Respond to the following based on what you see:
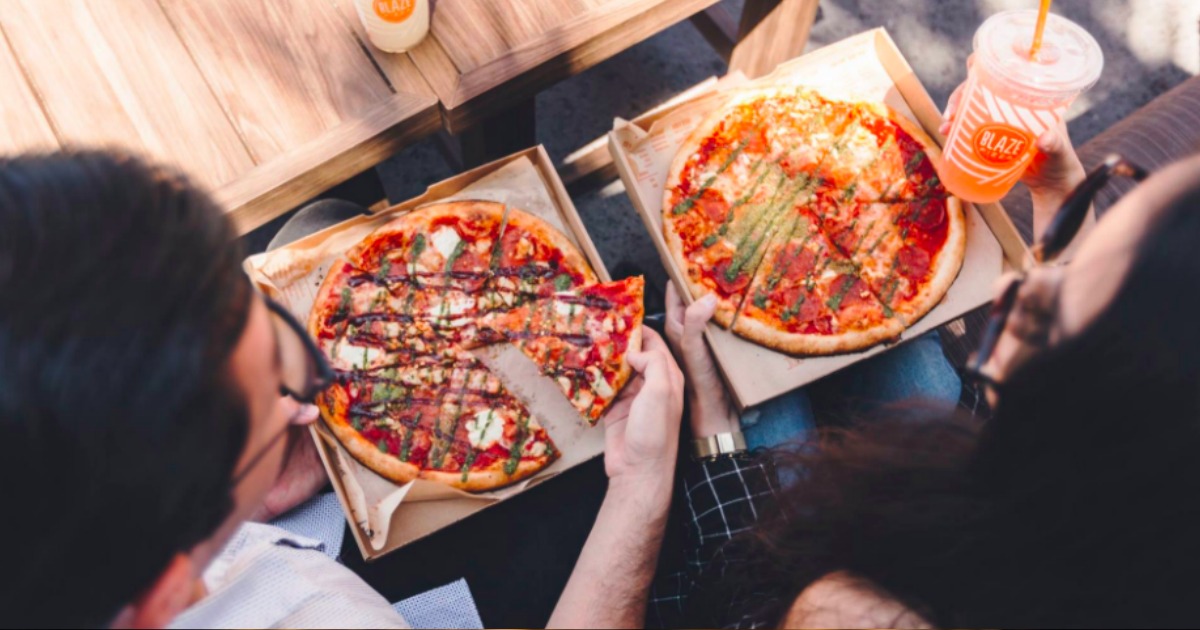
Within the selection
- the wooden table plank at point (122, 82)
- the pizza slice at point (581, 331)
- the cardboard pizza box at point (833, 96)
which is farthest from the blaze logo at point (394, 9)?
the pizza slice at point (581, 331)

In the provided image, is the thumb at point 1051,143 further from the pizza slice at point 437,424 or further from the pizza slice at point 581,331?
the pizza slice at point 437,424

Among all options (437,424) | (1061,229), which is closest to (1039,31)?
(1061,229)

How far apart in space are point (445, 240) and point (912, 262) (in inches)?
55.5

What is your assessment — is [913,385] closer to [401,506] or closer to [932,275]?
[932,275]

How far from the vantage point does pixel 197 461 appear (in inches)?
38.3

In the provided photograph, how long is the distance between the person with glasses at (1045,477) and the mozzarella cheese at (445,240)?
1.16 meters

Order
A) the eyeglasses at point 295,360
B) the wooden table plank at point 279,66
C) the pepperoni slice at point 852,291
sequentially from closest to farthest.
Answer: the eyeglasses at point 295,360 < the wooden table plank at point 279,66 < the pepperoni slice at point 852,291

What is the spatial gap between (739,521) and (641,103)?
222 cm

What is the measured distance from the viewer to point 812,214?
8.05 feet

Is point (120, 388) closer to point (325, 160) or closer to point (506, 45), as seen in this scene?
point (325, 160)

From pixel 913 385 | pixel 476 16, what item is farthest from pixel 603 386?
pixel 476 16

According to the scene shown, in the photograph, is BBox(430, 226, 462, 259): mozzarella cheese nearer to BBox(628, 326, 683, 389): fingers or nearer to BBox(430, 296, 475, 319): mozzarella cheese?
BBox(430, 296, 475, 319): mozzarella cheese

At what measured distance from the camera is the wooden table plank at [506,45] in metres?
1.98

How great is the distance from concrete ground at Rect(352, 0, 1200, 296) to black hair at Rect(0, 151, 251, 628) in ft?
7.78
